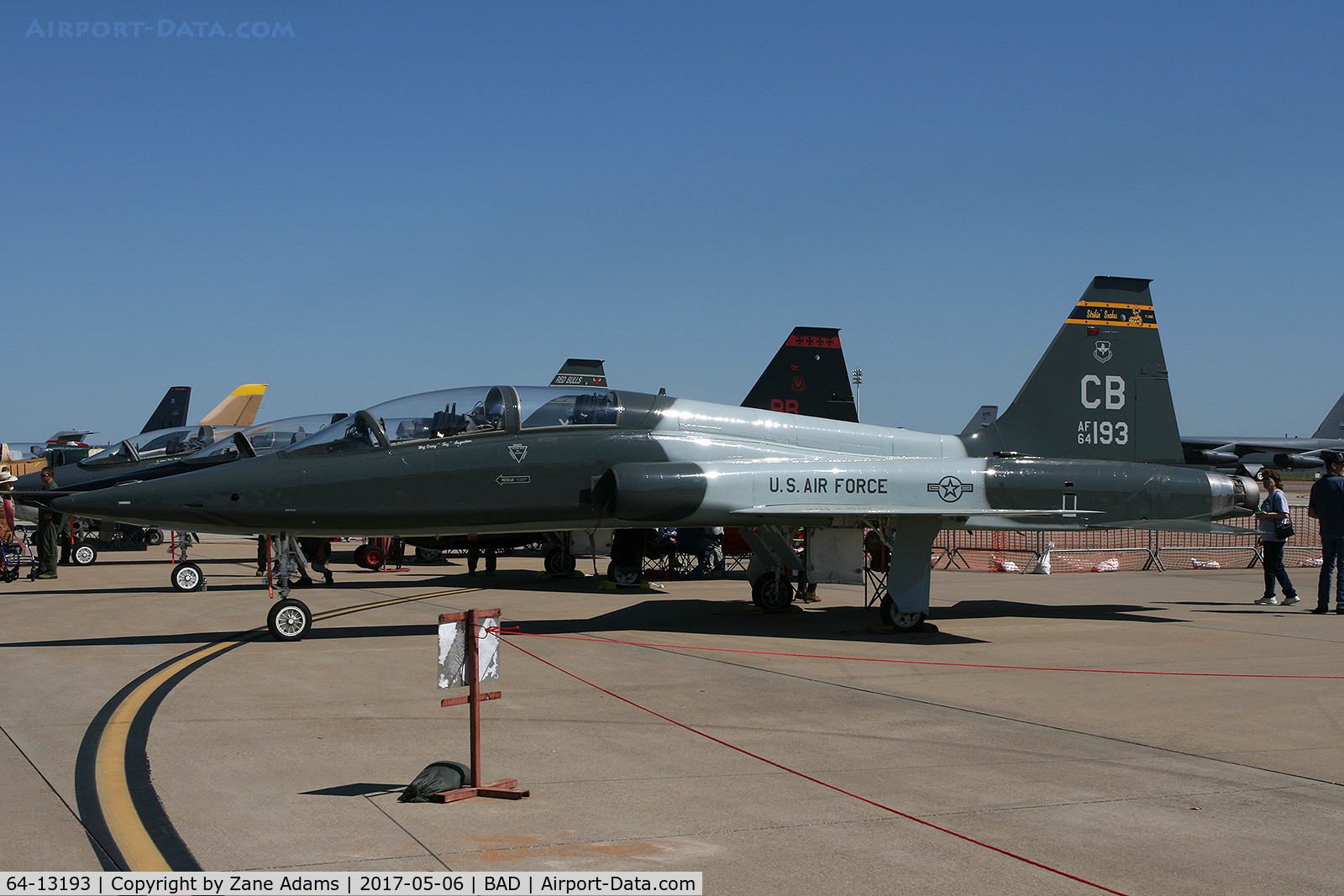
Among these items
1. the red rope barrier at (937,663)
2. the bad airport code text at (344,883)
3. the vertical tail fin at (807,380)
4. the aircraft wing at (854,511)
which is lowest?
the red rope barrier at (937,663)

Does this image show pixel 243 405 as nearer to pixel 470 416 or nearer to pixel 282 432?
pixel 282 432

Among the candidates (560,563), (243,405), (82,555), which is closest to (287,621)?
(560,563)

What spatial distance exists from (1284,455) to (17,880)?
1955 inches

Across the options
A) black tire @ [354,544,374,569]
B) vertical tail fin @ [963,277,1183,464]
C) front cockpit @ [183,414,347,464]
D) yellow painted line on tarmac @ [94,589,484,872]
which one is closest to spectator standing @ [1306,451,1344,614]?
vertical tail fin @ [963,277,1183,464]

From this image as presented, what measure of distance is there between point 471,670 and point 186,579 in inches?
515

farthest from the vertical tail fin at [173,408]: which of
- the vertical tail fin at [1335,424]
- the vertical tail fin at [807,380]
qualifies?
the vertical tail fin at [1335,424]

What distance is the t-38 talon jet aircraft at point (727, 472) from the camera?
10.2 metres

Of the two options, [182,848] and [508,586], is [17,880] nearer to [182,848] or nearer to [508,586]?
[182,848]

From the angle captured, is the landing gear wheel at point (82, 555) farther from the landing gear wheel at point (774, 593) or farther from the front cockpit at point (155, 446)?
the landing gear wheel at point (774, 593)

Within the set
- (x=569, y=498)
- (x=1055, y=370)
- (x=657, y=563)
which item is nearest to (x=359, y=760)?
(x=569, y=498)

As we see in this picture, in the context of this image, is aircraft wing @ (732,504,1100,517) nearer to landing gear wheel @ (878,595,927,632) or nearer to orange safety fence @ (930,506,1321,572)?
landing gear wheel @ (878,595,927,632)

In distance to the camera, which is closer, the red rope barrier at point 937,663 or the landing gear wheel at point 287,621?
the red rope barrier at point 937,663

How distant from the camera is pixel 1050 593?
16047 millimetres

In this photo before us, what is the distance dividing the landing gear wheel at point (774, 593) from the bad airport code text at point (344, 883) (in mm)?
9898
